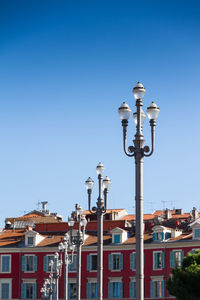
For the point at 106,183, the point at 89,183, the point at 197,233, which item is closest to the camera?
the point at 106,183

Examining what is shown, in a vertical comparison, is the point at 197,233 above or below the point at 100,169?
above

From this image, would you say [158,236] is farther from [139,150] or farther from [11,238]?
[139,150]

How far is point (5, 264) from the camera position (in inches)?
2948

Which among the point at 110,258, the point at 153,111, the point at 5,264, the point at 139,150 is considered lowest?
the point at 5,264

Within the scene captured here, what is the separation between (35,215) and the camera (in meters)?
99.9

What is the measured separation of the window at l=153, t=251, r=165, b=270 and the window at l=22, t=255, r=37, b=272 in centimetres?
1379

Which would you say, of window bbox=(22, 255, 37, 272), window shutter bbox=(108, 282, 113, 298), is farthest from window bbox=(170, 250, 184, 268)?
window bbox=(22, 255, 37, 272)

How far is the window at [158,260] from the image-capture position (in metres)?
69.1

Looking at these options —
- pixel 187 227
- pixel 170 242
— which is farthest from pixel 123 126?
pixel 187 227

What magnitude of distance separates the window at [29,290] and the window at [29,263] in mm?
1554

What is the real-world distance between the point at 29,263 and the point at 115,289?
10.3 meters

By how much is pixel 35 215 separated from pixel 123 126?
8343 cm

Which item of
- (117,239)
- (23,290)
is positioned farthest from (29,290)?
(117,239)

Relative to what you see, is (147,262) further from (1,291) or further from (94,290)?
(1,291)
